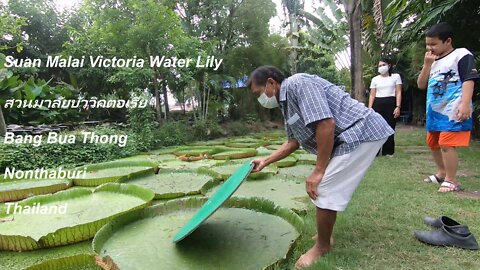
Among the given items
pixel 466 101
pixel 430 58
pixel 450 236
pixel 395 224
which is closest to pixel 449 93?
pixel 466 101

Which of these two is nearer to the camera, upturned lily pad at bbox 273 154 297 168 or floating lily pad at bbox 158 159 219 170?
upturned lily pad at bbox 273 154 297 168

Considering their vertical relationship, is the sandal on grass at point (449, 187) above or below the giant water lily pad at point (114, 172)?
above

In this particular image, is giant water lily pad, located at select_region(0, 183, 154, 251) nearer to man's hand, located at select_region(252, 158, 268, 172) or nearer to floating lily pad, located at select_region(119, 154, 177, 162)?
man's hand, located at select_region(252, 158, 268, 172)

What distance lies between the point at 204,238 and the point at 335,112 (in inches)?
42.2

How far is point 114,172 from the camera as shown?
13.7ft

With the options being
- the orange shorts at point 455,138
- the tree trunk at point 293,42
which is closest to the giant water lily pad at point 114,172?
the orange shorts at point 455,138

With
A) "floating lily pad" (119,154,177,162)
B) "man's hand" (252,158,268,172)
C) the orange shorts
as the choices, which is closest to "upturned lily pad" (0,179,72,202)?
"floating lily pad" (119,154,177,162)

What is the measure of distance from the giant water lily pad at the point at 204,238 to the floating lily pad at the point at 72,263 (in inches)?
3.3

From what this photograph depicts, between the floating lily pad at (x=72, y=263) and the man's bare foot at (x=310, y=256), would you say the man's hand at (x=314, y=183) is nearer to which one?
the man's bare foot at (x=310, y=256)

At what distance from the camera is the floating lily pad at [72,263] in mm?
1672

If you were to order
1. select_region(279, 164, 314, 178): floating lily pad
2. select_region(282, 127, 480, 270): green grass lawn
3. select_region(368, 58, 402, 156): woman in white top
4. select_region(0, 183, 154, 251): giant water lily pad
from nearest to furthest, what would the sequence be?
select_region(282, 127, 480, 270): green grass lawn < select_region(0, 183, 154, 251): giant water lily pad < select_region(279, 164, 314, 178): floating lily pad < select_region(368, 58, 402, 156): woman in white top

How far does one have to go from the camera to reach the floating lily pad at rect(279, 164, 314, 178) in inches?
160

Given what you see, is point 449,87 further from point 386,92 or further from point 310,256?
point 310,256

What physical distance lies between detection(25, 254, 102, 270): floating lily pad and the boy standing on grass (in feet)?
9.10
